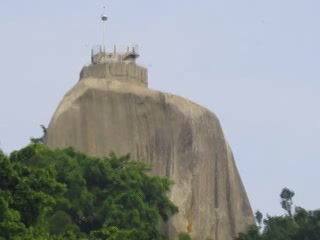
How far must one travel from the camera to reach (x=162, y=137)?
46250mm

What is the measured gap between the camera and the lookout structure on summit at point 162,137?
4553 cm

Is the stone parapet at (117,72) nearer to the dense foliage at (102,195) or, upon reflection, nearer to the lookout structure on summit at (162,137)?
the lookout structure on summit at (162,137)

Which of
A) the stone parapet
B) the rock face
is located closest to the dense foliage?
the rock face

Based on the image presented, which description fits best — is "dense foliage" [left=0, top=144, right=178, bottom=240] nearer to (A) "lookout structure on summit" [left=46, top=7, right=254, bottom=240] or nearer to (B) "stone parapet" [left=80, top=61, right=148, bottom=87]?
(A) "lookout structure on summit" [left=46, top=7, right=254, bottom=240]

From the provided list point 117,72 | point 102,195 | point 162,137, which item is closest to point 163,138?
point 162,137

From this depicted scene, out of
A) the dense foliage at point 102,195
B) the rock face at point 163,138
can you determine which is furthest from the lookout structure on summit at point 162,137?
the dense foliage at point 102,195

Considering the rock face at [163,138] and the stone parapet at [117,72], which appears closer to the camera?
the rock face at [163,138]

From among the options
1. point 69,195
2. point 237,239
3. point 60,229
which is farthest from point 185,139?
point 60,229

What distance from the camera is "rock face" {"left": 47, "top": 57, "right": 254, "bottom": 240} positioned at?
45.5 m

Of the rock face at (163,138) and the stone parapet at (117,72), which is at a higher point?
the stone parapet at (117,72)

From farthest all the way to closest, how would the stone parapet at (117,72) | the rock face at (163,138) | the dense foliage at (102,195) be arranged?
the stone parapet at (117,72), the rock face at (163,138), the dense foliage at (102,195)

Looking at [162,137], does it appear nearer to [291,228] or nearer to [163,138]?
[163,138]

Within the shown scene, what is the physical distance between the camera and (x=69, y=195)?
130 ft

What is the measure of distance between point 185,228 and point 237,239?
2.14 m
